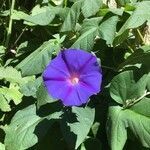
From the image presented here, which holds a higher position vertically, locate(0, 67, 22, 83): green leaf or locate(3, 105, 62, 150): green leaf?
locate(0, 67, 22, 83): green leaf

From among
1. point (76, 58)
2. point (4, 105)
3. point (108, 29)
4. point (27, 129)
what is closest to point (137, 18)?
point (108, 29)

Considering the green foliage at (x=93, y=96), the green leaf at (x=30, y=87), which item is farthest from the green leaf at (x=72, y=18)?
the green leaf at (x=30, y=87)

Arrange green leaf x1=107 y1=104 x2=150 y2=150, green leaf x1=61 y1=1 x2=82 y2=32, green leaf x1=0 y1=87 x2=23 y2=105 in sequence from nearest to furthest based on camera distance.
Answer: green leaf x1=107 y1=104 x2=150 y2=150, green leaf x1=61 y1=1 x2=82 y2=32, green leaf x1=0 y1=87 x2=23 y2=105

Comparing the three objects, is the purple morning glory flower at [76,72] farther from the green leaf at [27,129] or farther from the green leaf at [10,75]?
the green leaf at [10,75]

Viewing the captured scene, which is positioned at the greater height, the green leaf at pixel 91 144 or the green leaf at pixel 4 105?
the green leaf at pixel 4 105

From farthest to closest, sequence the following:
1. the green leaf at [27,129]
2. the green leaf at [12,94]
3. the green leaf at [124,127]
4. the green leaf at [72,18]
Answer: the green leaf at [12,94], the green leaf at [72,18], the green leaf at [27,129], the green leaf at [124,127]

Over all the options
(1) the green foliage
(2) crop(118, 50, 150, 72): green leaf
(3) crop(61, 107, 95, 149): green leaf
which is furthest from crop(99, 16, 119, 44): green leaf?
(3) crop(61, 107, 95, 149): green leaf

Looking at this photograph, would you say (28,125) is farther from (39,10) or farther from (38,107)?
(39,10)

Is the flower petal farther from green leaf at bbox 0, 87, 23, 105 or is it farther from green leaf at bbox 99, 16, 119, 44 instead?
green leaf at bbox 0, 87, 23, 105
